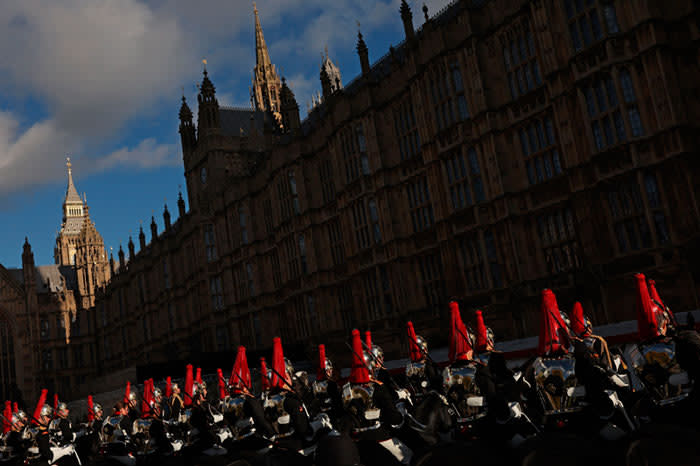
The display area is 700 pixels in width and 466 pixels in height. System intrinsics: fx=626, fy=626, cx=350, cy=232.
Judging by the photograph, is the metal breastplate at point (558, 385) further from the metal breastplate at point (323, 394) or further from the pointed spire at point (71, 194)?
the pointed spire at point (71, 194)

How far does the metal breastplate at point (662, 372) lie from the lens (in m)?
7.03

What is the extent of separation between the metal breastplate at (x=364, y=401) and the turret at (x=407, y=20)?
63.7ft

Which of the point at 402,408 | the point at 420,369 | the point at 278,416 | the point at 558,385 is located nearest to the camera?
the point at 558,385

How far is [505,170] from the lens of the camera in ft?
74.5

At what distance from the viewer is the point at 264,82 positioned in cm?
6397

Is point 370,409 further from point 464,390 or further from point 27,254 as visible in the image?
point 27,254

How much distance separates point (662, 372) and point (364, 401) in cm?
451

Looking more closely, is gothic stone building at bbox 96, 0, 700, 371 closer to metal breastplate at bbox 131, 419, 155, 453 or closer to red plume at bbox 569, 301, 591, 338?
red plume at bbox 569, 301, 591, 338

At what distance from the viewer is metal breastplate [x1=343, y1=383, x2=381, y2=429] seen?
984cm

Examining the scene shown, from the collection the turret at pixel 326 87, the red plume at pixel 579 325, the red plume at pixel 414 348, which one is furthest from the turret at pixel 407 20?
the red plume at pixel 579 325

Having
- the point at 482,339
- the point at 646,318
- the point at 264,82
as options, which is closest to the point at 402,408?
the point at 482,339

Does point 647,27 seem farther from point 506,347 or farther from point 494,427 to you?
point 494,427

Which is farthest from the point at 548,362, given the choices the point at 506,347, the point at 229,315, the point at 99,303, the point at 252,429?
the point at 99,303

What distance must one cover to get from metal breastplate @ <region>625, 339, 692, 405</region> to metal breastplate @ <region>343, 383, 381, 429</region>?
159 inches
